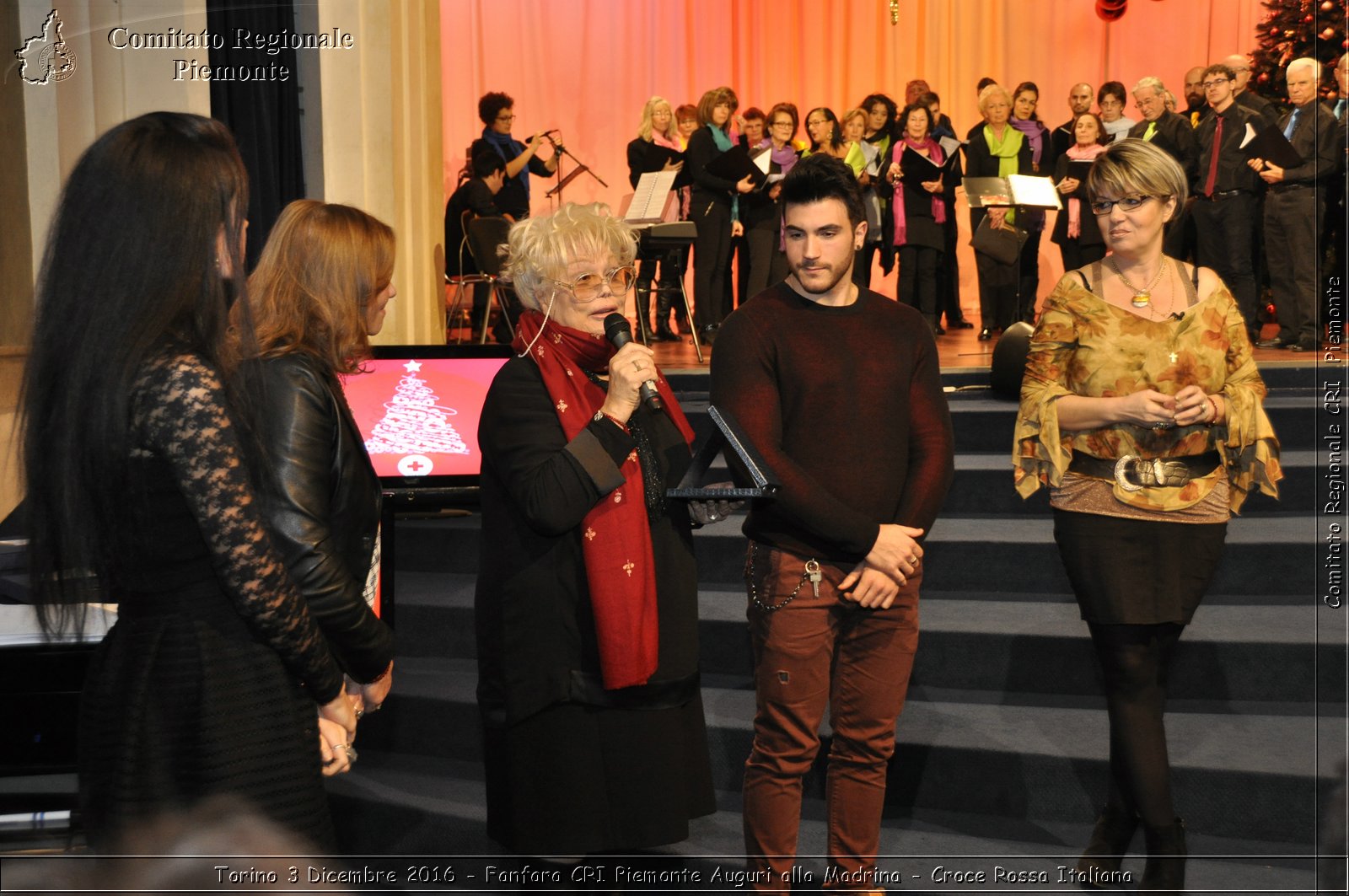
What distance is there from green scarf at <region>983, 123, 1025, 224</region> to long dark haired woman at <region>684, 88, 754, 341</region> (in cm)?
206

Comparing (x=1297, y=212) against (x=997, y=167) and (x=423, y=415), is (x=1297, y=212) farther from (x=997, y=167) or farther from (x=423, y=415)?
(x=423, y=415)

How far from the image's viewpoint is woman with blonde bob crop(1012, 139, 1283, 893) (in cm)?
270

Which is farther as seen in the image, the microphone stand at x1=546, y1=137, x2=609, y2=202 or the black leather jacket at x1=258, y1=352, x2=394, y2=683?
the microphone stand at x1=546, y1=137, x2=609, y2=202

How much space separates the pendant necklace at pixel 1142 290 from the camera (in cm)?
274

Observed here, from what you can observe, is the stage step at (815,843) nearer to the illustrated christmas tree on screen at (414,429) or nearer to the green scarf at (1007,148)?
the illustrated christmas tree on screen at (414,429)

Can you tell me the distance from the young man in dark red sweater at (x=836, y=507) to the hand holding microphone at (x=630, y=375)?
1.27ft

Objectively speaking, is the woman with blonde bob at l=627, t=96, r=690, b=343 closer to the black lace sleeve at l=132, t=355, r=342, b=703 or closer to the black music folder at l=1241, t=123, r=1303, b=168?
the black music folder at l=1241, t=123, r=1303, b=168

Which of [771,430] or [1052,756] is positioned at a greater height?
[771,430]

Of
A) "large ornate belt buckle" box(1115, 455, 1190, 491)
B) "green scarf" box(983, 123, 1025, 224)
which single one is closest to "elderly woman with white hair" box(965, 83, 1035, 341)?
"green scarf" box(983, 123, 1025, 224)

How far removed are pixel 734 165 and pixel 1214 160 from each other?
10.3 feet

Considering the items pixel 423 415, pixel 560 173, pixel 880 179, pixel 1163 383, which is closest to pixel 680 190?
pixel 880 179

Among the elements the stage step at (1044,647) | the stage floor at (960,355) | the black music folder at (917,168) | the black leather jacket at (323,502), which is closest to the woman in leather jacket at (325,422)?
the black leather jacket at (323,502)

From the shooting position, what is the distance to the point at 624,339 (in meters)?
2.32

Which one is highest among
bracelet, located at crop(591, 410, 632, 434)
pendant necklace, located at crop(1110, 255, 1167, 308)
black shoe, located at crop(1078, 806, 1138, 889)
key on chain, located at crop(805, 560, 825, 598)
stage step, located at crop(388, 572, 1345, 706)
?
pendant necklace, located at crop(1110, 255, 1167, 308)
